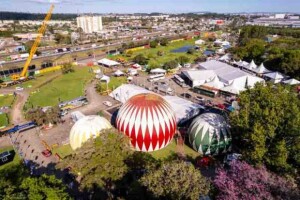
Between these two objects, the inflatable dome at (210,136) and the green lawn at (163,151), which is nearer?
the inflatable dome at (210,136)

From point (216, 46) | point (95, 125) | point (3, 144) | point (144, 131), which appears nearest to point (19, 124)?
point (3, 144)

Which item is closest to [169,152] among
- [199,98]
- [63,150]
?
[63,150]

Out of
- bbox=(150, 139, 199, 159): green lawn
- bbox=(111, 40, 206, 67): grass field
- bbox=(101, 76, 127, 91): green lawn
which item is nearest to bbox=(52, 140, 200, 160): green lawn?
bbox=(150, 139, 199, 159): green lawn

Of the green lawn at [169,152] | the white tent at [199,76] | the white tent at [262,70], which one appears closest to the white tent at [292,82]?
the white tent at [262,70]

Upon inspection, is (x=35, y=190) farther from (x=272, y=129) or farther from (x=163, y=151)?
(x=272, y=129)

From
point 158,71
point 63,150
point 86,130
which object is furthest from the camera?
point 158,71

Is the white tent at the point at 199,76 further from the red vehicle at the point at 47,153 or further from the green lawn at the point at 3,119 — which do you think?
the green lawn at the point at 3,119
